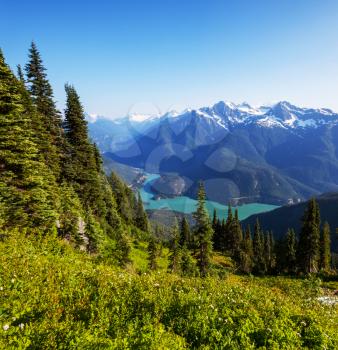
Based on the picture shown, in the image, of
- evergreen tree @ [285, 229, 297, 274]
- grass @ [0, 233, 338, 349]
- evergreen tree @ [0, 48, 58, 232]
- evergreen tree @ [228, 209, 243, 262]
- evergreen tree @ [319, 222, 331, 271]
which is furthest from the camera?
evergreen tree @ [228, 209, 243, 262]

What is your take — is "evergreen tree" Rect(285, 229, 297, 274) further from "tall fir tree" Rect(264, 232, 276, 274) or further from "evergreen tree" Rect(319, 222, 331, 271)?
"tall fir tree" Rect(264, 232, 276, 274)

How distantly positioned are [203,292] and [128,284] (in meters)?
2.47

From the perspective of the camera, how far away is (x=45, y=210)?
1984 centimetres

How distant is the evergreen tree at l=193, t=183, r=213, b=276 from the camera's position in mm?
36500

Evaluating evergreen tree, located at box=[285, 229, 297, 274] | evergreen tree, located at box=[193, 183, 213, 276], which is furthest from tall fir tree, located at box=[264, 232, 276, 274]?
evergreen tree, located at box=[193, 183, 213, 276]

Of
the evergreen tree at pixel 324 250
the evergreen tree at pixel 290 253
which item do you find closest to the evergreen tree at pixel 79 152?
the evergreen tree at pixel 290 253

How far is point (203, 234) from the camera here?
36.6 meters

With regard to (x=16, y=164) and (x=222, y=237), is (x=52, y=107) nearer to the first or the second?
(x=16, y=164)

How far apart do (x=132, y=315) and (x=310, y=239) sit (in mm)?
57355

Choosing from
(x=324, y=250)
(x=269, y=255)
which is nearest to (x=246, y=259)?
(x=324, y=250)

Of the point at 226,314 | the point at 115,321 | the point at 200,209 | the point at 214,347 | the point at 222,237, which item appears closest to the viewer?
the point at 214,347

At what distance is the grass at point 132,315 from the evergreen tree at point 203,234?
1063 inches

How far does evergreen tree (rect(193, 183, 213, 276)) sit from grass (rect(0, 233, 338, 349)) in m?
27.0

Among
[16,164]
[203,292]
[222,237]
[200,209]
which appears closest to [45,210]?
[16,164]
